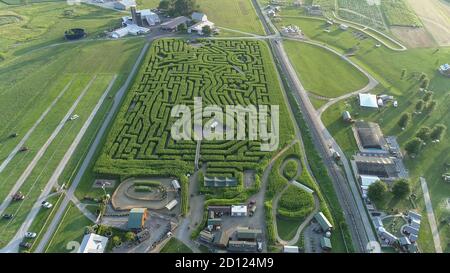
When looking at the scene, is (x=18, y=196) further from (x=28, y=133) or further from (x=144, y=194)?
(x=144, y=194)

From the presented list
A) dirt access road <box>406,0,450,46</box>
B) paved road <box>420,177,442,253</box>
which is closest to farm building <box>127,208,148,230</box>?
paved road <box>420,177,442,253</box>

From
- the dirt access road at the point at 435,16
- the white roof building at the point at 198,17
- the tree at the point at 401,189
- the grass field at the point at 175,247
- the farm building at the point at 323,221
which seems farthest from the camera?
the white roof building at the point at 198,17

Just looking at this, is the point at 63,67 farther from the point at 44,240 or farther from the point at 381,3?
the point at 381,3

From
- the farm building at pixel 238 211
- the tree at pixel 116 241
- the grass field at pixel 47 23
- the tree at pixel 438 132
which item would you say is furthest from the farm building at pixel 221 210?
the grass field at pixel 47 23

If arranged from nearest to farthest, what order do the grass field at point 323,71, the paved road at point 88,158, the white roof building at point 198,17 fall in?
the paved road at point 88,158 < the grass field at point 323,71 < the white roof building at point 198,17

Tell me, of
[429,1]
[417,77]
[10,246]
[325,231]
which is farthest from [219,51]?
[429,1]

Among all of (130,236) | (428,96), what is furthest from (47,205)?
(428,96)

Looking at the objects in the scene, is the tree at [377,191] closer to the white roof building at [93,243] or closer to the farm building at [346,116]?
the farm building at [346,116]

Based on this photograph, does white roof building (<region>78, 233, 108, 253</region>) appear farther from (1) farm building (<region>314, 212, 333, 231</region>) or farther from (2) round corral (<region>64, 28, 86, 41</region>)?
(2) round corral (<region>64, 28, 86, 41</region>)
